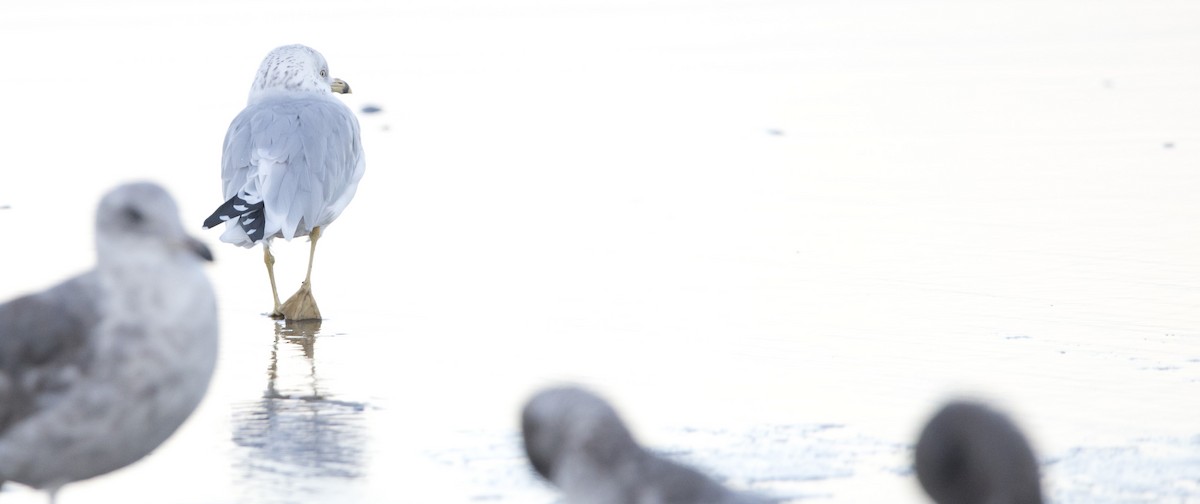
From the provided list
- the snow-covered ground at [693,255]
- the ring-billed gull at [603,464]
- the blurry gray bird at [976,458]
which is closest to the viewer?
the blurry gray bird at [976,458]

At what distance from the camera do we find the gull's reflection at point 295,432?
5.18 m

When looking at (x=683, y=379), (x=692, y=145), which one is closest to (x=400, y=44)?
(x=692, y=145)

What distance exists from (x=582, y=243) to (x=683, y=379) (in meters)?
2.91

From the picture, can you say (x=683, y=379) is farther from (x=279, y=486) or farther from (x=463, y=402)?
(x=279, y=486)

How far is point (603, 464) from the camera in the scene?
366 cm

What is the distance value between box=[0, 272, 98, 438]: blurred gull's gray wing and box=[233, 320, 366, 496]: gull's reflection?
0.99 meters

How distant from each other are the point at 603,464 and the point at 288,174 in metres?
4.42

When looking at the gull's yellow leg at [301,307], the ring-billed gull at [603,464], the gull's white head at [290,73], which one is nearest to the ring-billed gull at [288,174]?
the gull's yellow leg at [301,307]

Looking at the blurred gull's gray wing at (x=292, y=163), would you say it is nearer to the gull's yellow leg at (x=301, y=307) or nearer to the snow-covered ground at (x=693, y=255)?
the gull's yellow leg at (x=301, y=307)

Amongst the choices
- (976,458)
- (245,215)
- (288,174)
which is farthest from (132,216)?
(288,174)

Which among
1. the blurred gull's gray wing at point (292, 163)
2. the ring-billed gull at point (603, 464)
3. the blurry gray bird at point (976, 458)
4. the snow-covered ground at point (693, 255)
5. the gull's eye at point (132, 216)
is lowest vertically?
the snow-covered ground at point (693, 255)

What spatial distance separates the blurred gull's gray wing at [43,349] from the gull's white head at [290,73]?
4.94m

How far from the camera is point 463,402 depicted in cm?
601

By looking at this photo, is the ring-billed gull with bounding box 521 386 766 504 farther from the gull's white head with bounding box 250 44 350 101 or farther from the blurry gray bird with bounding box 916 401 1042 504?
the gull's white head with bounding box 250 44 350 101
